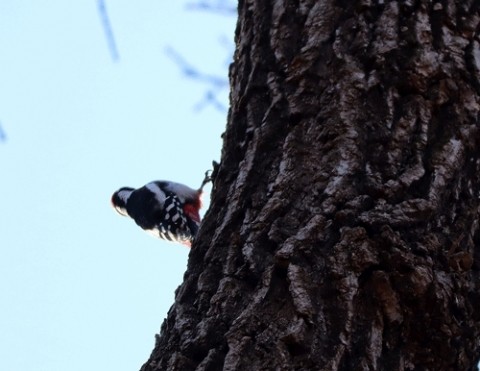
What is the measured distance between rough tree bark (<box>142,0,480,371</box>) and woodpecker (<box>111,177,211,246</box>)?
14.1 ft

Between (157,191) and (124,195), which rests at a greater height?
(124,195)

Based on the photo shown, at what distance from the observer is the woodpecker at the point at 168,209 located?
6.07 meters

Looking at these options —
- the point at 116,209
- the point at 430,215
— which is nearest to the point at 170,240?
the point at 116,209

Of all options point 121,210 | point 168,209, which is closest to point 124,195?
Result: point 121,210

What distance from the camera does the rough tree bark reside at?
3.95 feet

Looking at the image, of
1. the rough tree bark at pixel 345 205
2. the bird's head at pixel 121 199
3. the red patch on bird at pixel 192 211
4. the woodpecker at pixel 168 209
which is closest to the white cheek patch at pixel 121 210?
the bird's head at pixel 121 199

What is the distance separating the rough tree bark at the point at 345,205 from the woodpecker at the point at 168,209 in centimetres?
429

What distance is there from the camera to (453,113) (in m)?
1.48

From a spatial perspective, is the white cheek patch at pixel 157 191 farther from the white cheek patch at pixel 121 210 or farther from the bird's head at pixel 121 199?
the white cheek patch at pixel 121 210

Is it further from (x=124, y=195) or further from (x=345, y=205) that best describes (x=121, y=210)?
(x=345, y=205)

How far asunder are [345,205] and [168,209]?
486 centimetres

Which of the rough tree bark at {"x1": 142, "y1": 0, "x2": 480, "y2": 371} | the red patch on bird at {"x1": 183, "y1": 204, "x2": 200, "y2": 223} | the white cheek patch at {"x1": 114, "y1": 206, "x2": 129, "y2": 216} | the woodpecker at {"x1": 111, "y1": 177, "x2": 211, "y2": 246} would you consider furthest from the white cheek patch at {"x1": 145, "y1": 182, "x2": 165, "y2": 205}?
the rough tree bark at {"x1": 142, "y1": 0, "x2": 480, "y2": 371}

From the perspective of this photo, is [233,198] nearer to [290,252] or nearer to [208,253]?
[208,253]

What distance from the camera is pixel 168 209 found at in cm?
612
